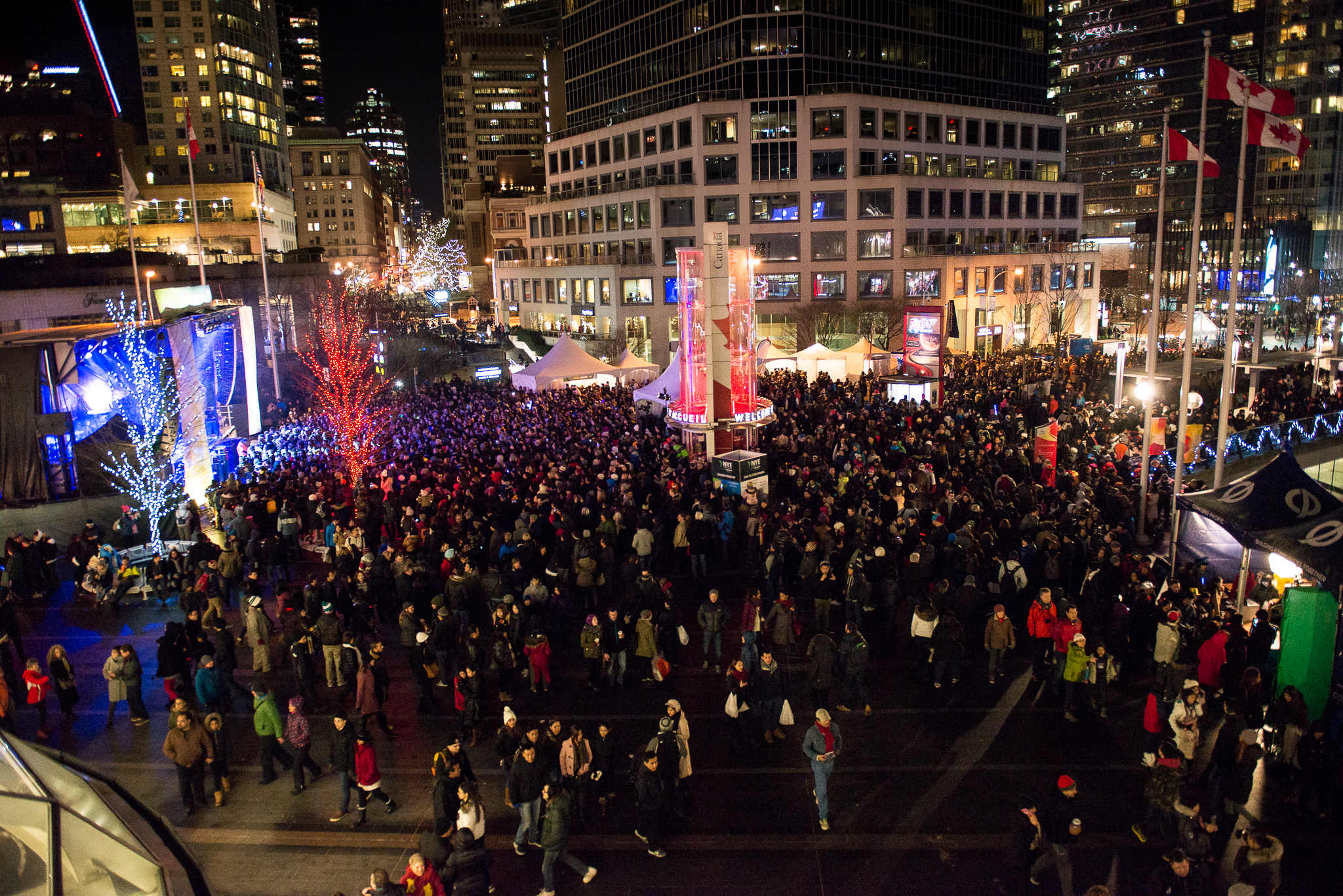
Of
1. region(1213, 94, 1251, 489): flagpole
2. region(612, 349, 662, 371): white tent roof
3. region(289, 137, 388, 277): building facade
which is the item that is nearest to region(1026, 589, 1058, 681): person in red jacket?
region(1213, 94, 1251, 489): flagpole

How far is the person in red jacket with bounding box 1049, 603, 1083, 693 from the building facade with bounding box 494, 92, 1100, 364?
141 ft

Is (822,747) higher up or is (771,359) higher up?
(771,359)

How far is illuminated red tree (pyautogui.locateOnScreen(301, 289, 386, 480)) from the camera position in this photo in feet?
81.4

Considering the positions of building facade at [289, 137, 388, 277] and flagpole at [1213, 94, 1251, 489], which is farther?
building facade at [289, 137, 388, 277]

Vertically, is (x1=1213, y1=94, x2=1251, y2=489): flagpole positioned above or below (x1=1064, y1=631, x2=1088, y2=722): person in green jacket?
above

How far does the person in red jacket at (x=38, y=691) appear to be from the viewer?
10430 mm

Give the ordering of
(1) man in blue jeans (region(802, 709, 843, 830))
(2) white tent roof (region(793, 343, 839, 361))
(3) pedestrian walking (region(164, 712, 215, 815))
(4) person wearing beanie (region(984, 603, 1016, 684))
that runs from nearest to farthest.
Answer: (1) man in blue jeans (region(802, 709, 843, 830)) < (3) pedestrian walking (region(164, 712, 215, 815)) < (4) person wearing beanie (region(984, 603, 1016, 684)) < (2) white tent roof (region(793, 343, 839, 361))

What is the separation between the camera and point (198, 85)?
362 ft

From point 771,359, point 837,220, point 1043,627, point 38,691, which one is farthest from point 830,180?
point 38,691

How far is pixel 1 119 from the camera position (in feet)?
260

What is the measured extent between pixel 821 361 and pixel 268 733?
29.6 meters

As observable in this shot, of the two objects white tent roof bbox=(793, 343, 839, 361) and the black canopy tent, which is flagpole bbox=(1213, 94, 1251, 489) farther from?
white tent roof bbox=(793, 343, 839, 361)

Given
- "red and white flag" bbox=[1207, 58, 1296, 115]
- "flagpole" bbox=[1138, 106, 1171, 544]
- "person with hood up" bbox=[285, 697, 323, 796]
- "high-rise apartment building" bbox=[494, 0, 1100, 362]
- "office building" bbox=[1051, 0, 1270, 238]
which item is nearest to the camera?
"person with hood up" bbox=[285, 697, 323, 796]

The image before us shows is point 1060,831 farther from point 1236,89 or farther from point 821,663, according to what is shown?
point 1236,89
